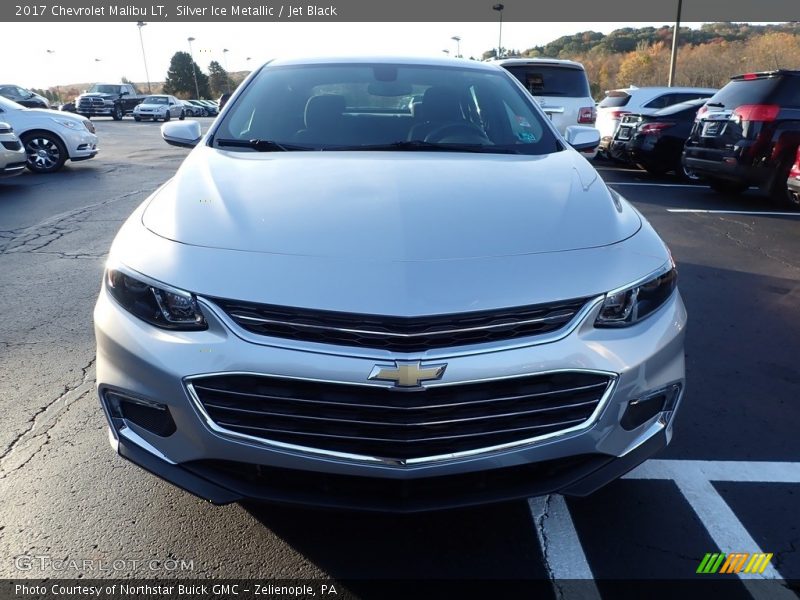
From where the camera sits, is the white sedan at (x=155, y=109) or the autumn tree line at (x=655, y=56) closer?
the white sedan at (x=155, y=109)

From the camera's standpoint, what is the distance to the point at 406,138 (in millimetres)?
3025

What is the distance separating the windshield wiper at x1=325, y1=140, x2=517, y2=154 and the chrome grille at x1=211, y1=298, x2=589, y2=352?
1370mm

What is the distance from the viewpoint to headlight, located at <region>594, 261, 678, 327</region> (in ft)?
6.15

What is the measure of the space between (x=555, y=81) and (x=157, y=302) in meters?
9.92

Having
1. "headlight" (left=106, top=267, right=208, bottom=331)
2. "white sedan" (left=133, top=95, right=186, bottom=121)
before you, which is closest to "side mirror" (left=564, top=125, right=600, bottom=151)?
"headlight" (left=106, top=267, right=208, bottom=331)

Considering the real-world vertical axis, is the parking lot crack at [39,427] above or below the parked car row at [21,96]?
below

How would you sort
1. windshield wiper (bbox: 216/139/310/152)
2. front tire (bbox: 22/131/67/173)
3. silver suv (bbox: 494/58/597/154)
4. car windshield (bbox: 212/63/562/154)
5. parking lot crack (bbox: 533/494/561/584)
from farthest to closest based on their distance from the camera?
front tire (bbox: 22/131/67/173) < silver suv (bbox: 494/58/597/154) < car windshield (bbox: 212/63/562/154) < windshield wiper (bbox: 216/139/310/152) < parking lot crack (bbox: 533/494/561/584)

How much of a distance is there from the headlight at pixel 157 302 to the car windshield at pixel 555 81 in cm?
954

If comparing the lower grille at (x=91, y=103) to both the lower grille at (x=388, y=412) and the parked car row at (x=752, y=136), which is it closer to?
the parked car row at (x=752, y=136)

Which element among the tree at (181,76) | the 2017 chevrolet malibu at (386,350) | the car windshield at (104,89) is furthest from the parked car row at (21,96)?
the tree at (181,76)

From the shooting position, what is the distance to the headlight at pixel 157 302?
70.9 inches

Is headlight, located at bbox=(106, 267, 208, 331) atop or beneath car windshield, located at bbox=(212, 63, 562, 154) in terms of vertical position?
beneath

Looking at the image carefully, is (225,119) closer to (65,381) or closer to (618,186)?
(65,381)

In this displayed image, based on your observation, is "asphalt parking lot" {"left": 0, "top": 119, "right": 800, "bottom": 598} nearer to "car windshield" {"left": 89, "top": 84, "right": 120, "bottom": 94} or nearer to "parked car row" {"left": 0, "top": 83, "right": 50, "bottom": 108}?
"parked car row" {"left": 0, "top": 83, "right": 50, "bottom": 108}
